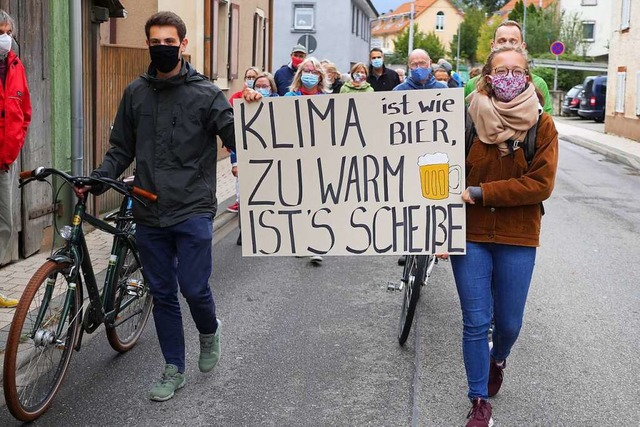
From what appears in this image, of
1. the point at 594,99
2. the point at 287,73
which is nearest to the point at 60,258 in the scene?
the point at 287,73

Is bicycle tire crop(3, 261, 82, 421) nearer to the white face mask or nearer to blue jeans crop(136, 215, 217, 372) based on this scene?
blue jeans crop(136, 215, 217, 372)

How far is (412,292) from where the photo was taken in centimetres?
551

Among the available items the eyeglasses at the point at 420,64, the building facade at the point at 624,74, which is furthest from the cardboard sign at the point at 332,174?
the building facade at the point at 624,74

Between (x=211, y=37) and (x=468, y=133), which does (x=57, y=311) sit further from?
(x=211, y=37)

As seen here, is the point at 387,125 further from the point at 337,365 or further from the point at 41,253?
the point at 41,253

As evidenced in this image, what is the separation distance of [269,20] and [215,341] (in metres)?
21.0

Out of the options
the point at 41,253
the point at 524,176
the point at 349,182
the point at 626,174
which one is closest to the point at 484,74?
the point at 524,176

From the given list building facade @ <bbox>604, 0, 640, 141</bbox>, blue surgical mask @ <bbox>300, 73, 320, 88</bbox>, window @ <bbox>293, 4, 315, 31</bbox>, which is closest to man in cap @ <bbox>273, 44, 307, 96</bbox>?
blue surgical mask @ <bbox>300, 73, 320, 88</bbox>

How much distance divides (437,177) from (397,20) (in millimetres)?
125671

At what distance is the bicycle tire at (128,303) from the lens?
→ 497cm

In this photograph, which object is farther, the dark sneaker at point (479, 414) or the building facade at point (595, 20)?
the building facade at point (595, 20)

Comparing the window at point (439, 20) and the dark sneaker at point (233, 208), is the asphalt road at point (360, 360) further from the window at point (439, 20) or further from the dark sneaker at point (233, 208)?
the window at point (439, 20)

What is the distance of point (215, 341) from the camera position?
15.9ft

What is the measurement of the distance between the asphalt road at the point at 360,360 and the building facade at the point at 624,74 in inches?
746
